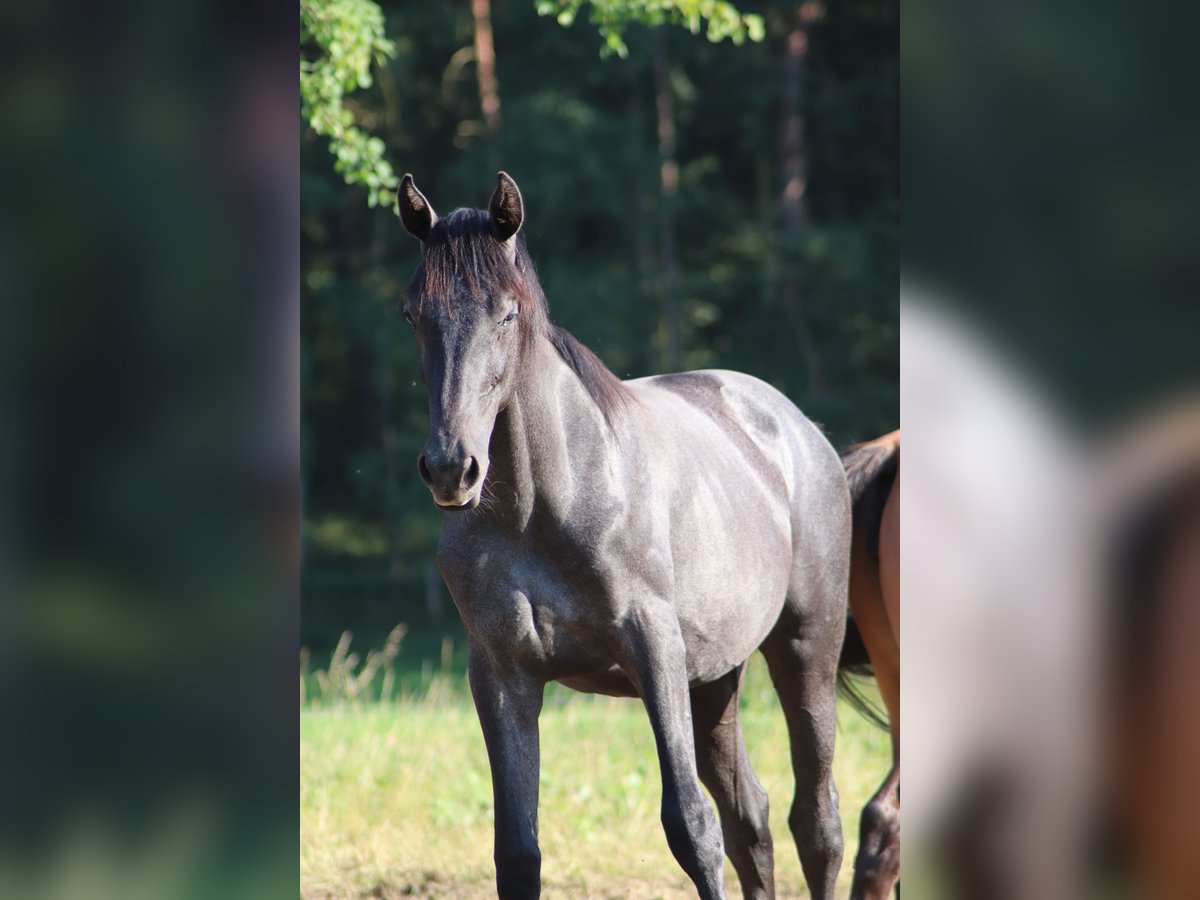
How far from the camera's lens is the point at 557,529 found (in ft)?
11.5

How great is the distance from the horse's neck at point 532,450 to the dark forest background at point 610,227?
15.8m

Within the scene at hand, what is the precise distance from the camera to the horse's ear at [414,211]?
11.0 ft

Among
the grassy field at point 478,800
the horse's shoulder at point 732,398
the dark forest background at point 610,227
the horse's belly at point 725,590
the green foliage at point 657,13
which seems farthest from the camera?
the dark forest background at point 610,227

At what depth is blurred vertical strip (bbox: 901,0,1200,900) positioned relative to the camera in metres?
1.22

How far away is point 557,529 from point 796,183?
19068mm

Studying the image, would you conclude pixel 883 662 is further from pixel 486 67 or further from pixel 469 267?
pixel 486 67

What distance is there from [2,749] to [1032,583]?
1.04m

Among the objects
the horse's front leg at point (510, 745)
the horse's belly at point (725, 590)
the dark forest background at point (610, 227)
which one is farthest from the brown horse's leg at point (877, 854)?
the dark forest background at point (610, 227)

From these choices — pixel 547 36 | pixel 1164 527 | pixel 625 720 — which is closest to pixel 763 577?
pixel 1164 527

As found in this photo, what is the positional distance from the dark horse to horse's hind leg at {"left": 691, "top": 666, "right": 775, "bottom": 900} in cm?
45

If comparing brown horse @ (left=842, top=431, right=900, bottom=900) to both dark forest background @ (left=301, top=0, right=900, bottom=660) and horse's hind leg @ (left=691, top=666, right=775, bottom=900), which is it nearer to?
horse's hind leg @ (left=691, top=666, right=775, bottom=900)

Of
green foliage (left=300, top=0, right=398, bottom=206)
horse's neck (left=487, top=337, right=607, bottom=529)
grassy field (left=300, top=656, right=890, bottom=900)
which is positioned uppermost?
green foliage (left=300, top=0, right=398, bottom=206)

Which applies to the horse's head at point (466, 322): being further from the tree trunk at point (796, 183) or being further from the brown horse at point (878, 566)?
the tree trunk at point (796, 183)

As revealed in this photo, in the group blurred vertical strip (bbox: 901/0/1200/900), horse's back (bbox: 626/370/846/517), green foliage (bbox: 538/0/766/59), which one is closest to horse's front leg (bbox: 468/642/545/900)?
horse's back (bbox: 626/370/846/517)
